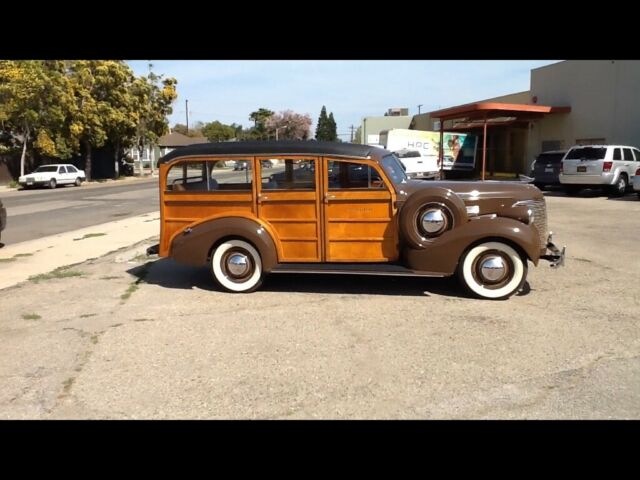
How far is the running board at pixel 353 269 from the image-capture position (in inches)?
249

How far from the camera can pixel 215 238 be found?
6789 mm

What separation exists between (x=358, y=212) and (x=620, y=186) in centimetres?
1533

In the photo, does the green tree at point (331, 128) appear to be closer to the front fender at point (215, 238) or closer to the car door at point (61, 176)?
the car door at point (61, 176)

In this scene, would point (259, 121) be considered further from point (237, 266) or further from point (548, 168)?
point (237, 266)

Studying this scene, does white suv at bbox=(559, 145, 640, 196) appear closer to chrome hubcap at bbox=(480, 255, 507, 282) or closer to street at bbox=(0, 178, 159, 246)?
chrome hubcap at bbox=(480, 255, 507, 282)

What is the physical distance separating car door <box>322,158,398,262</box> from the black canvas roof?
13 cm

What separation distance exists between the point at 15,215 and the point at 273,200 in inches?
525

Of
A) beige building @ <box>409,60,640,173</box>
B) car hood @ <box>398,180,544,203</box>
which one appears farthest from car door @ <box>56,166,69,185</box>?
car hood @ <box>398,180,544,203</box>

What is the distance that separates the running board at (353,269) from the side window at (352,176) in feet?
3.18

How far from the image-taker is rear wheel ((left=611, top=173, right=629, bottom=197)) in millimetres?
18172

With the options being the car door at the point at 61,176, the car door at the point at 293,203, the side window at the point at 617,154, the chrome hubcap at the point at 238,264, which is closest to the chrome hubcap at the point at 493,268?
the car door at the point at 293,203
